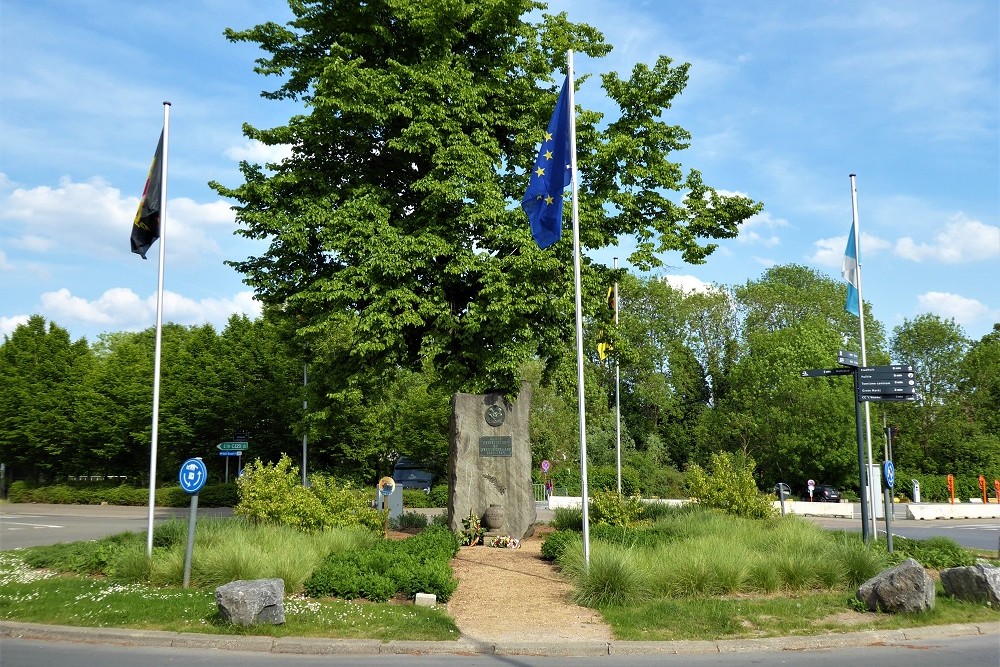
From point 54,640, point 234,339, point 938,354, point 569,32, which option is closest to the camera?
point 54,640

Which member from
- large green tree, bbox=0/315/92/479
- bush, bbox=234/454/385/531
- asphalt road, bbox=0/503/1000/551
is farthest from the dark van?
bush, bbox=234/454/385/531

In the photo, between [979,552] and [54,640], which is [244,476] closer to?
[54,640]

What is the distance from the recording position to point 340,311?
17.1 metres

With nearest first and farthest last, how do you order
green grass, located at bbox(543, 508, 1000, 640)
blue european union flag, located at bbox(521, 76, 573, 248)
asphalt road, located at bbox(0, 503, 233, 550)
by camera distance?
green grass, located at bbox(543, 508, 1000, 640) → blue european union flag, located at bbox(521, 76, 573, 248) → asphalt road, located at bbox(0, 503, 233, 550)

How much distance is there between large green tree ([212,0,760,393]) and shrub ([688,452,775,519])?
515 cm

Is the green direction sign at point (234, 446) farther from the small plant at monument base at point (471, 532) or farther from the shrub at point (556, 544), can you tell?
the shrub at point (556, 544)

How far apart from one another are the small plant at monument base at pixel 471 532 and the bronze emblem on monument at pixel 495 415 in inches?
89.2

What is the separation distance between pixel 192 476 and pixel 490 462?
7.54 meters

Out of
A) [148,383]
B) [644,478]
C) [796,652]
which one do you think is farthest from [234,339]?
[796,652]

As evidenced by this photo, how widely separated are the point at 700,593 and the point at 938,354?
55369mm

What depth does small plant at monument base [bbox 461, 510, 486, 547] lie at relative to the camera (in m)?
16.8

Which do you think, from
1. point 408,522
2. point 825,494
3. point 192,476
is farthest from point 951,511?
point 192,476

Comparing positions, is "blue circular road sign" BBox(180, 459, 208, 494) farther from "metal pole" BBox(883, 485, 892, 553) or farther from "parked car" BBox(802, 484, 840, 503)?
"parked car" BBox(802, 484, 840, 503)

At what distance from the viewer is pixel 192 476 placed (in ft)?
39.2
